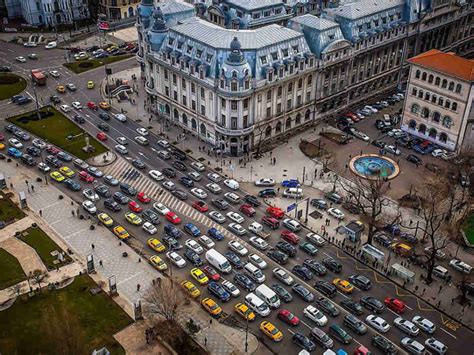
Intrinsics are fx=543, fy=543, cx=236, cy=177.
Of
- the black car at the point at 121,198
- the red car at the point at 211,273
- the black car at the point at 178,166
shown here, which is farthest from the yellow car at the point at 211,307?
the black car at the point at 178,166

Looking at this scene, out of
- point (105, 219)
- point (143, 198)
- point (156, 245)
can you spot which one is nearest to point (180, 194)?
point (143, 198)

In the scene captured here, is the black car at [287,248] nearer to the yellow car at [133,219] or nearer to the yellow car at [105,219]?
the yellow car at [133,219]

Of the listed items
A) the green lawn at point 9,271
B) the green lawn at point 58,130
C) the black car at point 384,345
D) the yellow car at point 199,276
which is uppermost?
the green lawn at point 58,130

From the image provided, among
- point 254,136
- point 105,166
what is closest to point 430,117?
point 254,136

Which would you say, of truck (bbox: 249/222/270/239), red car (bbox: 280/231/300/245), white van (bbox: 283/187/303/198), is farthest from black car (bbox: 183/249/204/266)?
white van (bbox: 283/187/303/198)

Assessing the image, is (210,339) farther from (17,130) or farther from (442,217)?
(17,130)

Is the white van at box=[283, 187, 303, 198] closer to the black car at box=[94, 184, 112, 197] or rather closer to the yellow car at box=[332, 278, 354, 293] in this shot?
the yellow car at box=[332, 278, 354, 293]
